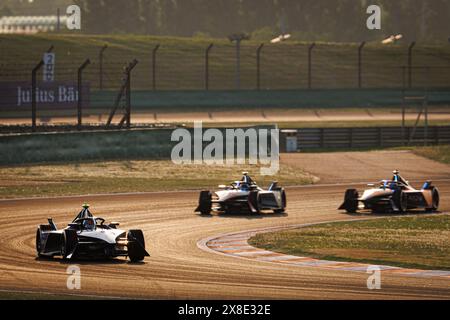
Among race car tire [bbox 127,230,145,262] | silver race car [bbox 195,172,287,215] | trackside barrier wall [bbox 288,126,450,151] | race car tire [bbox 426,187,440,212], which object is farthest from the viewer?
trackside barrier wall [bbox 288,126,450,151]

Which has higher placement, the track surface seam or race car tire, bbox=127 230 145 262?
race car tire, bbox=127 230 145 262

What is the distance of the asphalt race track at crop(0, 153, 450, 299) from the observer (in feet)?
60.2

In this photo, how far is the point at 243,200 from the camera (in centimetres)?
3012

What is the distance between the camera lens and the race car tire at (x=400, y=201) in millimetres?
31266

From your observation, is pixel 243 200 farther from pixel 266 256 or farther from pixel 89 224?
pixel 89 224

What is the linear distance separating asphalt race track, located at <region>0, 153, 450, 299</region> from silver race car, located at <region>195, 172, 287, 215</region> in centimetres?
48

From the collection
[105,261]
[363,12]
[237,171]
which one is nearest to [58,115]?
[237,171]

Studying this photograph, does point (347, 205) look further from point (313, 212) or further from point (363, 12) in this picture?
point (363, 12)

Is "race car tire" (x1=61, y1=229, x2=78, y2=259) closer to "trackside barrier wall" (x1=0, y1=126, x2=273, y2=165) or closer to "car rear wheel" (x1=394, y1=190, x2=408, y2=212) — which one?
"car rear wheel" (x1=394, y1=190, x2=408, y2=212)

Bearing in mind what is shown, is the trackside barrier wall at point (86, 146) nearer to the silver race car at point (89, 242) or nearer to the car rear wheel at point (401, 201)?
the car rear wheel at point (401, 201)

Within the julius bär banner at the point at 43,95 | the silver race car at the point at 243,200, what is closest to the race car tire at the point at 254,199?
the silver race car at the point at 243,200

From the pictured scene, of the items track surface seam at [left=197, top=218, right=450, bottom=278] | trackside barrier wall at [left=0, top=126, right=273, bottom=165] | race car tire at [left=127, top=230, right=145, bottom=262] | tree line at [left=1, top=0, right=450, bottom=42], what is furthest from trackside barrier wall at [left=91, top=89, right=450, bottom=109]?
tree line at [left=1, top=0, right=450, bottom=42]

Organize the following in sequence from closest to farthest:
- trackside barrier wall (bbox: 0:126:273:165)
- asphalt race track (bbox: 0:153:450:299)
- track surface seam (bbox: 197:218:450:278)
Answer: asphalt race track (bbox: 0:153:450:299) < track surface seam (bbox: 197:218:450:278) < trackside barrier wall (bbox: 0:126:273:165)

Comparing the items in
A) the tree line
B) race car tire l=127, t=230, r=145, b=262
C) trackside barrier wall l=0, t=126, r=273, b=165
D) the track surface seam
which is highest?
the tree line
